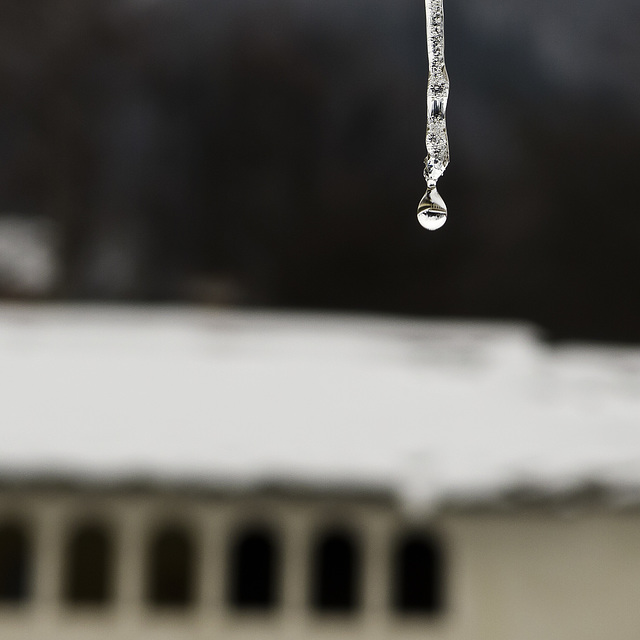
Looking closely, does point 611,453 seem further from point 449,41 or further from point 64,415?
point 449,41

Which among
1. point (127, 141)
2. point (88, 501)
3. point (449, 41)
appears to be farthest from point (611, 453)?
point (449, 41)

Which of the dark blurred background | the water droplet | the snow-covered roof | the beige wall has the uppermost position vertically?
the dark blurred background

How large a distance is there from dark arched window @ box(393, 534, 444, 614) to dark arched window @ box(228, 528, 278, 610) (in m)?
0.70

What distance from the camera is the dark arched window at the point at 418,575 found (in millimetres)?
5262

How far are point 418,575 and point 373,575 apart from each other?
349mm

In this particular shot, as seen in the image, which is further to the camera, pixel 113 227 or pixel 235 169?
pixel 235 169

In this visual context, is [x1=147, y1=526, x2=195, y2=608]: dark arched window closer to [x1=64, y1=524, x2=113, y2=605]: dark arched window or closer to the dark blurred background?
[x1=64, y1=524, x2=113, y2=605]: dark arched window

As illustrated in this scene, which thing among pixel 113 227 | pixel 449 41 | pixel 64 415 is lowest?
pixel 64 415

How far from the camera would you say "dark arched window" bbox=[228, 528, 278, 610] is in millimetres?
5281

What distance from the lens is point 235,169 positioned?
35.1 feet

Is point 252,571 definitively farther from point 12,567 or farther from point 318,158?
point 318,158

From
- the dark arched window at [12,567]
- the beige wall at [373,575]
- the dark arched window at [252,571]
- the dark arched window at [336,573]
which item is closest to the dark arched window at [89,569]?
the dark arched window at [12,567]

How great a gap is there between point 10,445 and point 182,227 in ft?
18.8

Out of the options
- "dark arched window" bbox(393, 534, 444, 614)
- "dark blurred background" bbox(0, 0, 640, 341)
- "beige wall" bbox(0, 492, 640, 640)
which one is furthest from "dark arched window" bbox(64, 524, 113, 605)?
"dark blurred background" bbox(0, 0, 640, 341)
